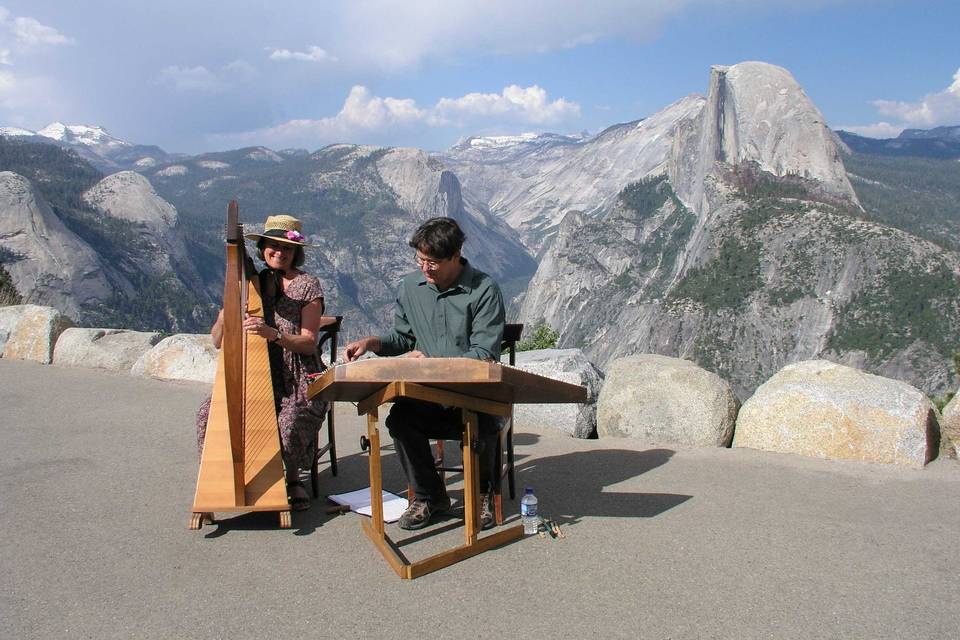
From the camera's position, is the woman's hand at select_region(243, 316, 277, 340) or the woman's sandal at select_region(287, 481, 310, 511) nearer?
the woman's hand at select_region(243, 316, 277, 340)

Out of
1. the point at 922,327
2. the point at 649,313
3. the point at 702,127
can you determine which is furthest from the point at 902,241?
the point at 702,127

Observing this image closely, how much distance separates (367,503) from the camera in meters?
5.39

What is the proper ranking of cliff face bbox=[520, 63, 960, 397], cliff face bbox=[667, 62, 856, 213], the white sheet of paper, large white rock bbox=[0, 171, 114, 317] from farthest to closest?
cliff face bbox=[667, 62, 856, 213] → large white rock bbox=[0, 171, 114, 317] → cliff face bbox=[520, 63, 960, 397] → the white sheet of paper

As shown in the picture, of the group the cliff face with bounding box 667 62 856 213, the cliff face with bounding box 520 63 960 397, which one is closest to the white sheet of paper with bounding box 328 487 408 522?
the cliff face with bounding box 520 63 960 397

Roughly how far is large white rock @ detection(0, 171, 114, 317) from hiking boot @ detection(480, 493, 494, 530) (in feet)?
355

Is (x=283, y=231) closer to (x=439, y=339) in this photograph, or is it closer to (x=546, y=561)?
(x=439, y=339)

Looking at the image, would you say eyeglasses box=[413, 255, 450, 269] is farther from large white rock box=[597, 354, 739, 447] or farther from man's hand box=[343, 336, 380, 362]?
large white rock box=[597, 354, 739, 447]

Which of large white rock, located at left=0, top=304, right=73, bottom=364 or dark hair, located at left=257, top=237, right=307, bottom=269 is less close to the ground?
dark hair, located at left=257, top=237, right=307, bottom=269

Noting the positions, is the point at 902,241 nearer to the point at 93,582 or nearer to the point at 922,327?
the point at 922,327

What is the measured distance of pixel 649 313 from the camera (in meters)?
136

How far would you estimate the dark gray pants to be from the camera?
4781 mm

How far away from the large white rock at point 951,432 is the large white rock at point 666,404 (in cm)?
180

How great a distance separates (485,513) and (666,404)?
3404mm

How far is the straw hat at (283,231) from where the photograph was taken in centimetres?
521
